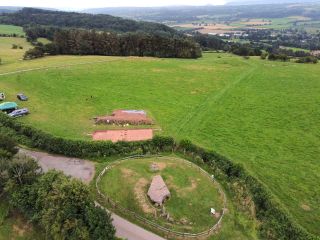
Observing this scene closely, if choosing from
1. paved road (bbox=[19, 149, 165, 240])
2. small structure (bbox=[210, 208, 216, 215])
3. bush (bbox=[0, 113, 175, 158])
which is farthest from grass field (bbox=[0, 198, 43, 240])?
small structure (bbox=[210, 208, 216, 215])

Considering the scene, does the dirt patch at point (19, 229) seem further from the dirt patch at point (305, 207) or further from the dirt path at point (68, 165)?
the dirt patch at point (305, 207)

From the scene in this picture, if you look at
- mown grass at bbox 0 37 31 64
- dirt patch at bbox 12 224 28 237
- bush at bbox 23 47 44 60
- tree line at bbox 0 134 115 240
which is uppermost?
tree line at bbox 0 134 115 240

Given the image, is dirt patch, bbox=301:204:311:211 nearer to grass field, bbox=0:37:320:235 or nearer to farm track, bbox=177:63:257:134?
Answer: grass field, bbox=0:37:320:235

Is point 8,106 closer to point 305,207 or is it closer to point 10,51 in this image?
point 305,207

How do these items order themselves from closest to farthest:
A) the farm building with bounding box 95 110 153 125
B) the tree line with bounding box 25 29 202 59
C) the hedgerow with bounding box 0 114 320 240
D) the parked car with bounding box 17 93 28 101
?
the hedgerow with bounding box 0 114 320 240, the farm building with bounding box 95 110 153 125, the parked car with bounding box 17 93 28 101, the tree line with bounding box 25 29 202 59

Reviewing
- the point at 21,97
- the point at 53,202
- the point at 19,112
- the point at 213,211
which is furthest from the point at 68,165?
the point at 21,97

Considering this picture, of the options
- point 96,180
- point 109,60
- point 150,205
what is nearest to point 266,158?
point 150,205

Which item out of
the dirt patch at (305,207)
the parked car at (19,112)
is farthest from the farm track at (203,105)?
the parked car at (19,112)
